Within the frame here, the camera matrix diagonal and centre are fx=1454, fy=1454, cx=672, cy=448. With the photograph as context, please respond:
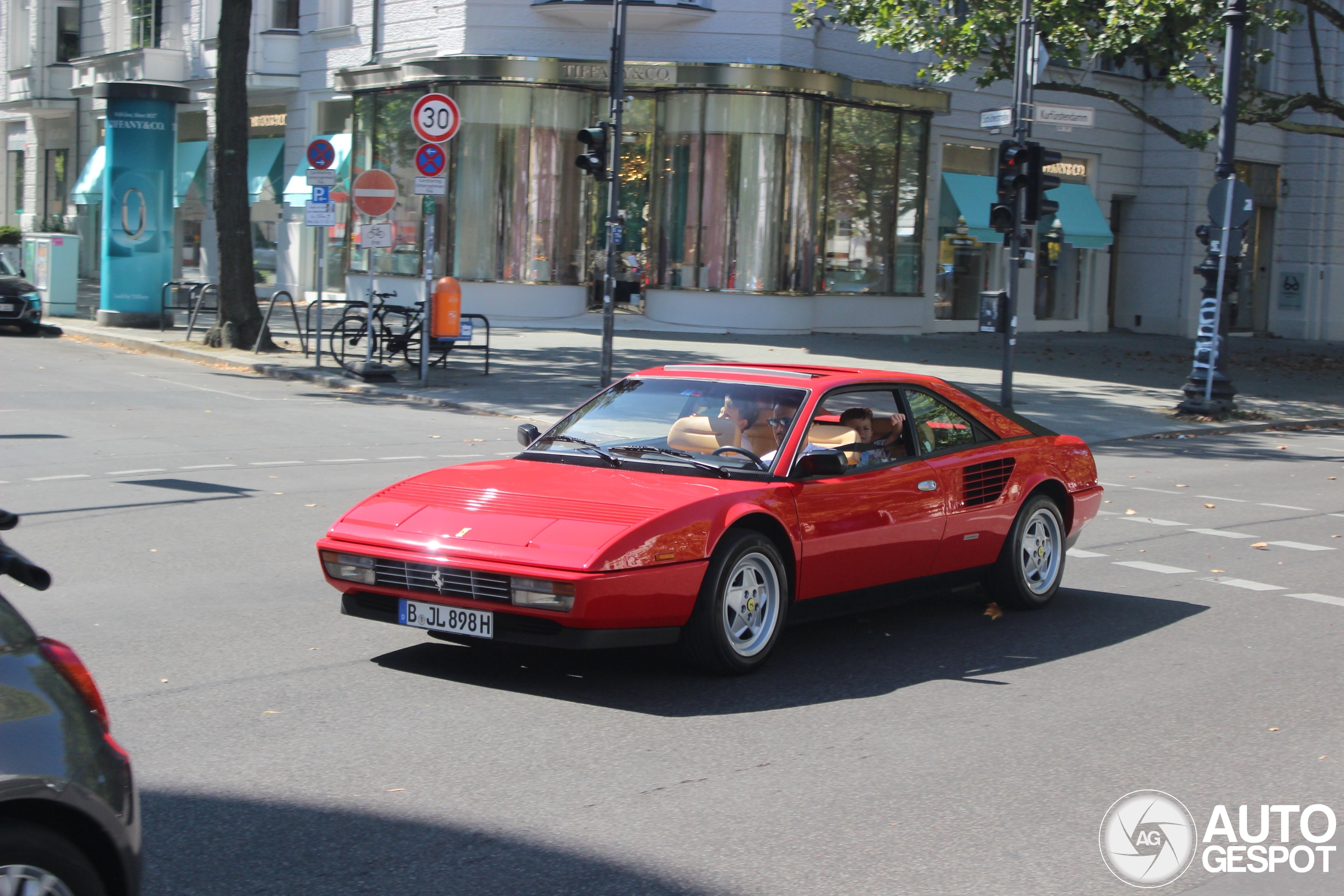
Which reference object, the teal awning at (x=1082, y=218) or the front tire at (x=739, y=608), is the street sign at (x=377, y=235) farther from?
the teal awning at (x=1082, y=218)

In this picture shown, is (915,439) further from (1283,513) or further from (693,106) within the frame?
(693,106)

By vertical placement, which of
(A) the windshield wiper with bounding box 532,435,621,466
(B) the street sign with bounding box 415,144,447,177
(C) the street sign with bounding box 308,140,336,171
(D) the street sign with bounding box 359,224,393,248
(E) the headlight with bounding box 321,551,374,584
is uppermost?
(C) the street sign with bounding box 308,140,336,171

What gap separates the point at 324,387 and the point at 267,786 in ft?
50.1

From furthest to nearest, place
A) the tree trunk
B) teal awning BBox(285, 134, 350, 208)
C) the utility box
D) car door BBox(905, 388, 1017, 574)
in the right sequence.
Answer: teal awning BBox(285, 134, 350, 208) → the utility box → the tree trunk → car door BBox(905, 388, 1017, 574)

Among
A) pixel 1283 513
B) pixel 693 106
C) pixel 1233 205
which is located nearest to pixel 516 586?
pixel 1283 513

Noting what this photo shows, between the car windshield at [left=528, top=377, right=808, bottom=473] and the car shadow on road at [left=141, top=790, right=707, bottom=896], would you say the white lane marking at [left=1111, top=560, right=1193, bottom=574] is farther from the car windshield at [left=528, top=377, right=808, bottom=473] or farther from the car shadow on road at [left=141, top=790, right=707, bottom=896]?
the car shadow on road at [left=141, top=790, right=707, bottom=896]

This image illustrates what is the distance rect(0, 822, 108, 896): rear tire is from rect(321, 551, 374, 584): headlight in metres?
3.26

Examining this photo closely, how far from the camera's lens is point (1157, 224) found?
123 feet

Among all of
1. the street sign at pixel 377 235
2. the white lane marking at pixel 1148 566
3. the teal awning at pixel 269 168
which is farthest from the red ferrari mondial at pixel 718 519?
the teal awning at pixel 269 168

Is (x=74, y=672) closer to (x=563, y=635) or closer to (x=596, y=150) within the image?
(x=563, y=635)

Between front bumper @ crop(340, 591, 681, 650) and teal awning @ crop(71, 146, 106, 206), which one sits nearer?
front bumper @ crop(340, 591, 681, 650)

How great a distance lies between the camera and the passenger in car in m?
7.14

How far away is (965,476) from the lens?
296 inches

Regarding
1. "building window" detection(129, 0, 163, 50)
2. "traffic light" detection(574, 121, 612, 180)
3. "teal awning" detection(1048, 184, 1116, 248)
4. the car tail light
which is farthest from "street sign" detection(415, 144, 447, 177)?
"building window" detection(129, 0, 163, 50)
